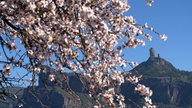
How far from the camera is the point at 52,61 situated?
23.4 feet

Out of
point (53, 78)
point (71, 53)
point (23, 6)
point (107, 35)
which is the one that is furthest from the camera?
point (53, 78)

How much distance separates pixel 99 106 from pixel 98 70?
577 millimetres

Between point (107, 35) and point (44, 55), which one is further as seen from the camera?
point (44, 55)

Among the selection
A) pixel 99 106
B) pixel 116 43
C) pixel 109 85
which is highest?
pixel 116 43

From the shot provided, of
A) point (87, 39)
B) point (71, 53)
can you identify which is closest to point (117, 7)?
point (87, 39)

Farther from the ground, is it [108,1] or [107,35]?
[108,1]

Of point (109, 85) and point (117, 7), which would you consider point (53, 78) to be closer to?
point (109, 85)

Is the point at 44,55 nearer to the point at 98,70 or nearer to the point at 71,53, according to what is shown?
the point at 71,53

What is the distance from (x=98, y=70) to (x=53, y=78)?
5.87ft

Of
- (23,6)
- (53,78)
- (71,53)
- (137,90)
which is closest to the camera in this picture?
(23,6)

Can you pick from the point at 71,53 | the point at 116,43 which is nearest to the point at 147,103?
the point at 116,43

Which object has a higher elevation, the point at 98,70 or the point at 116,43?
the point at 116,43

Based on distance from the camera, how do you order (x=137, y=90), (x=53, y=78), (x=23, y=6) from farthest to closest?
(x=53, y=78), (x=137, y=90), (x=23, y=6)

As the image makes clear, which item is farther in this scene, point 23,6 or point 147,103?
point 147,103
